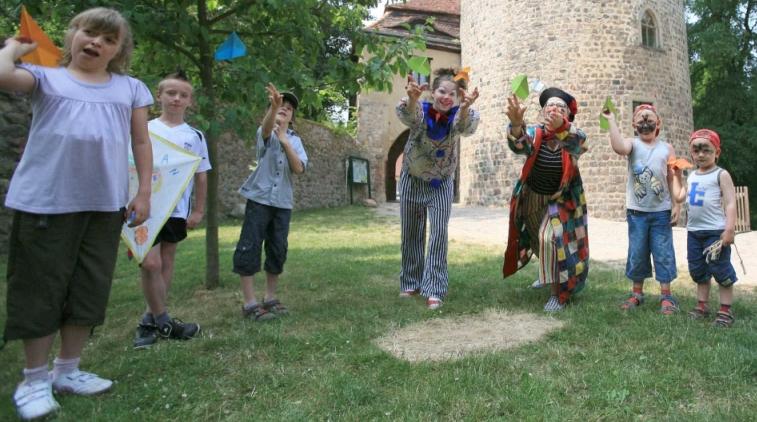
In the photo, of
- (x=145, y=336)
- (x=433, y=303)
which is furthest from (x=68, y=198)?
(x=433, y=303)

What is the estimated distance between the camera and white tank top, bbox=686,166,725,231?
385 cm

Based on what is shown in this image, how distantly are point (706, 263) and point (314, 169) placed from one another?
15233mm

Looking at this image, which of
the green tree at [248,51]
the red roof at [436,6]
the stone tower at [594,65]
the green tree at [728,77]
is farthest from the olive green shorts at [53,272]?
the green tree at [728,77]

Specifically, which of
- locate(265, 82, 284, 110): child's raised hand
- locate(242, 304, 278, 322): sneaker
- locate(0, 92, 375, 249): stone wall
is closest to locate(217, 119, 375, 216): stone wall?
locate(0, 92, 375, 249): stone wall

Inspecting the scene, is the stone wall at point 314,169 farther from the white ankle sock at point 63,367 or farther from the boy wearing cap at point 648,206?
the white ankle sock at point 63,367

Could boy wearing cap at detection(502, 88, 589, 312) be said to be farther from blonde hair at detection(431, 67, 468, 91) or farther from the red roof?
the red roof

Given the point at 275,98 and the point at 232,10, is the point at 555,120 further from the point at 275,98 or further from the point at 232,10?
the point at 232,10

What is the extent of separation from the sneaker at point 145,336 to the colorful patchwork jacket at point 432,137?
2331 mm

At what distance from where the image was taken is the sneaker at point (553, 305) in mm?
4148

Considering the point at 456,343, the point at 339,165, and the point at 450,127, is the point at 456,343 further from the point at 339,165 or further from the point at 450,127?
the point at 339,165

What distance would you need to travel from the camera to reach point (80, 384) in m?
2.65

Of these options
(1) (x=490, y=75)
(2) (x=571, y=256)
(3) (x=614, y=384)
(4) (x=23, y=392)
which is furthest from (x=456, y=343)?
(1) (x=490, y=75)

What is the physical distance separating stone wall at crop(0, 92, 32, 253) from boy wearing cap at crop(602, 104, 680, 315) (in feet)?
25.0

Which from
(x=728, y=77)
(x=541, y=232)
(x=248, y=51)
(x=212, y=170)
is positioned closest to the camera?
(x=541, y=232)
